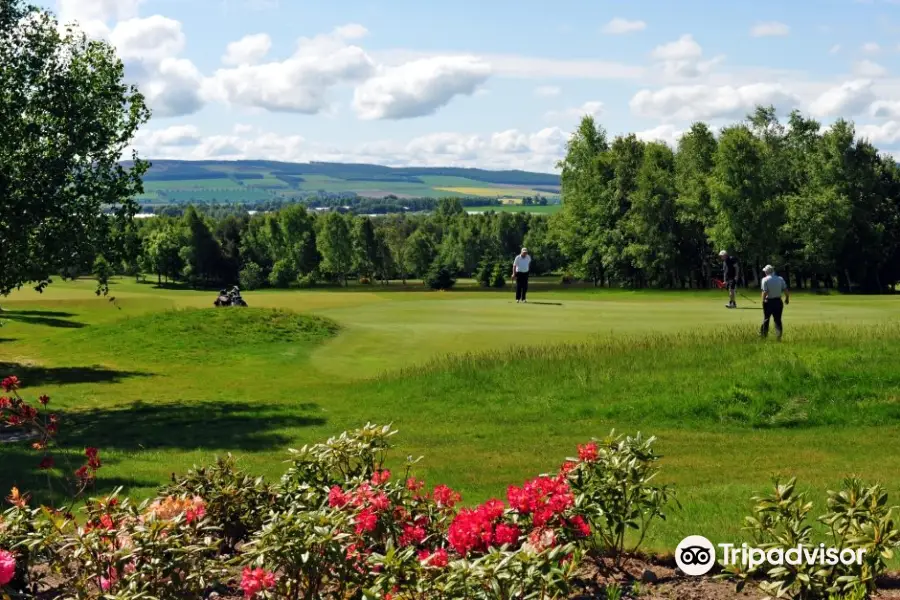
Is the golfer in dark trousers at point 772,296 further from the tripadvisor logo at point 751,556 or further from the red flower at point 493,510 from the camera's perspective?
the red flower at point 493,510

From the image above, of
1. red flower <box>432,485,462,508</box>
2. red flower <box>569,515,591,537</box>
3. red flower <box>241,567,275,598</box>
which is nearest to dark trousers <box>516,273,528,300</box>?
red flower <box>432,485,462,508</box>

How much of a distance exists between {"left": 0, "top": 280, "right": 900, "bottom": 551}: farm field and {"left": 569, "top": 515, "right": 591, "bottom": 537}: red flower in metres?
1.49

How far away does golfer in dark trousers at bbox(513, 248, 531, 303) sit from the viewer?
36188 millimetres

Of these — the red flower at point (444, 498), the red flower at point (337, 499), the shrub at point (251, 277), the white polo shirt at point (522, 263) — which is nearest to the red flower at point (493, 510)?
the red flower at point (444, 498)

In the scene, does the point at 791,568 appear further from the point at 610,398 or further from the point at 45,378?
the point at 45,378

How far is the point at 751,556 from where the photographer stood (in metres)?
7.40

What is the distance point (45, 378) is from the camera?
2920 centimetres

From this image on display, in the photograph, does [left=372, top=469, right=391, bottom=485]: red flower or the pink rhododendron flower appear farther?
[left=372, top=469, right=391, bottom=485]: red flower

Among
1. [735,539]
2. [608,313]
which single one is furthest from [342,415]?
[608,313]

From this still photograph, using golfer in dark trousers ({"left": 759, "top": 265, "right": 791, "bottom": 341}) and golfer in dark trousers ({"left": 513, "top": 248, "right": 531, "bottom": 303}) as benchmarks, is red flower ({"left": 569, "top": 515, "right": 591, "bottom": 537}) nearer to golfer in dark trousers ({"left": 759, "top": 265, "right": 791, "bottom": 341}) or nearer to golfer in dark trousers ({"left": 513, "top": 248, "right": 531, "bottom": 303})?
golfer in dark trousers ({"left": 759, "top": 265, "right": 791, "bottom": 341})

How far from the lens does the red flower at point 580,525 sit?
7.79 meters

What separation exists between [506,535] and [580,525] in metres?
0.76

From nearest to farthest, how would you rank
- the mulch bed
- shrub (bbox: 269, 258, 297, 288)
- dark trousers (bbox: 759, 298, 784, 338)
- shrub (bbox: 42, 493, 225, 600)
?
shrub (bbox: 42, 493, 225, 600) < the mulch bed < dark trousers (bbox: 759, 298, 784, 338) < shrub (bbox: 269, 258, 297, 288)

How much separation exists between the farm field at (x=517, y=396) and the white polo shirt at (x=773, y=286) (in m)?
1.22
